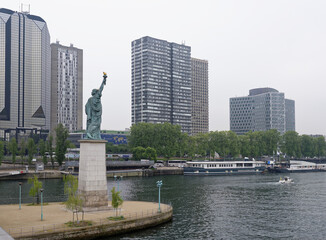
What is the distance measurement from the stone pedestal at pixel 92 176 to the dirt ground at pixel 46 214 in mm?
1526

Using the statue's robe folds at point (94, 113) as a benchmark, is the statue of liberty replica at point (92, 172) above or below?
below

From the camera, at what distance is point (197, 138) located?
189625 mm

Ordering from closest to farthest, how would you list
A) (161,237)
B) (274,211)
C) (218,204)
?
(161,237), (274,211), (218,204)

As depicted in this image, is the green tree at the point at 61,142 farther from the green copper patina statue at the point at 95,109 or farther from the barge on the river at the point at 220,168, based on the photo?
the green copper patina statue at the point at 95,109

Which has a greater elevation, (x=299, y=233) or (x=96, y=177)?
(x=96, y=177)

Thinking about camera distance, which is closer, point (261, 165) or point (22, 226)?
point (22, 226)

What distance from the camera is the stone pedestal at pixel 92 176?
49.3 metres

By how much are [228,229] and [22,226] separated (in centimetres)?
2687

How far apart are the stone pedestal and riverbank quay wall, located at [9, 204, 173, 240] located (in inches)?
233

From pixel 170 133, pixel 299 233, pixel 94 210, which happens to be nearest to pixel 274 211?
pixel 299 233

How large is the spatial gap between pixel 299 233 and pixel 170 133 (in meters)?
135

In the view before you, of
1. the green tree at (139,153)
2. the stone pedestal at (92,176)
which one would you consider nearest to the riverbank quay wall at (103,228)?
the stone pedestal at (92,176)

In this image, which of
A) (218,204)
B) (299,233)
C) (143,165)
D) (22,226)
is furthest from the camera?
(143,165)

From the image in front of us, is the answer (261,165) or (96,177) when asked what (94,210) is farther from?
(261,165)
